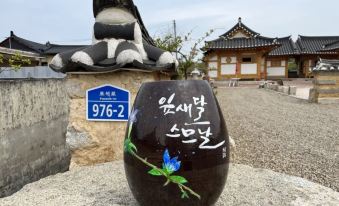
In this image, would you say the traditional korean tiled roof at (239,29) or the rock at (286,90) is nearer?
the rock at (286,90)

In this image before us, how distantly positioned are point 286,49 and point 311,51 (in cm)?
243

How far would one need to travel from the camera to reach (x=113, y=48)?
409cm

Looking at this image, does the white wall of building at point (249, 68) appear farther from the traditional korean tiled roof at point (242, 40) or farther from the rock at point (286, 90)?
the rock at point (286, 90)


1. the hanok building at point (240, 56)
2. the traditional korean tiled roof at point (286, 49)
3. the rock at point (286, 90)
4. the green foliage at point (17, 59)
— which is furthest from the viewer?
the traditional korean tiled roof at point (286, 49)

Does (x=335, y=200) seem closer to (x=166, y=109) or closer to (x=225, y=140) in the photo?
(x=225, y=140)

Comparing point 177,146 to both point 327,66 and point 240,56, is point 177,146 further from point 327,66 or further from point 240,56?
point 240,56

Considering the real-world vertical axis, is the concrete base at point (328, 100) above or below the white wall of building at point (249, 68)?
below

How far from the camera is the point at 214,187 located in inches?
91.7

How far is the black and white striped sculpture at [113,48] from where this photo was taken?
151 inches

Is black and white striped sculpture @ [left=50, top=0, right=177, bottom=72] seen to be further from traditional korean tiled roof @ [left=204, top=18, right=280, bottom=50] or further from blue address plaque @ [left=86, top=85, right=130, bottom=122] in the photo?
traditional korean tiled roof @ [left=204, top=18, right=280, bottom=50]

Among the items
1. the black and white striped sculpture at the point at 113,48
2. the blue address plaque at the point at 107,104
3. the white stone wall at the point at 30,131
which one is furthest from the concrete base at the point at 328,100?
the blue address plaque at the point at 107,104

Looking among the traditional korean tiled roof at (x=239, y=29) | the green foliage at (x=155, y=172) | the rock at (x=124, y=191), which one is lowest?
the rock at (x=124, y=191)

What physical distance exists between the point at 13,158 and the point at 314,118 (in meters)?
8.06

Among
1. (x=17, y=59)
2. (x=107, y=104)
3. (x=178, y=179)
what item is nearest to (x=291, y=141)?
(x=107, y=104)
